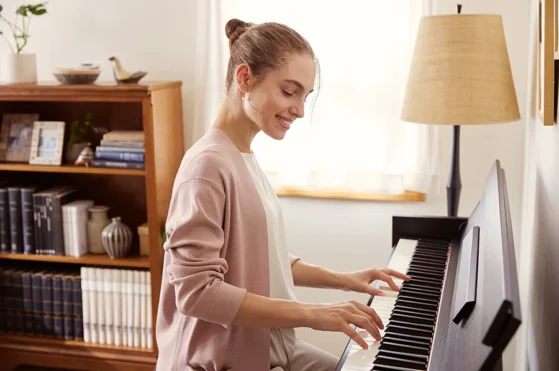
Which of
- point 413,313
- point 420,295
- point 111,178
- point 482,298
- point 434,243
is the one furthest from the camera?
point 111,178

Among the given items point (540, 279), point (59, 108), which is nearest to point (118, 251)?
point (59, 108)

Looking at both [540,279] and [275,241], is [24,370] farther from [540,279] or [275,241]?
[540,279]

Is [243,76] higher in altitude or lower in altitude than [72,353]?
higher

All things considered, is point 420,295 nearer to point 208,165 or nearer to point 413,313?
point 413,313

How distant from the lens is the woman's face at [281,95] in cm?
166

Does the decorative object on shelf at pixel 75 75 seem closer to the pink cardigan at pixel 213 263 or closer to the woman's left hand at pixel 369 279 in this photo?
the pink cardigan at pixel 213 263

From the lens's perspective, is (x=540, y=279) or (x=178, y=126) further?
(x=178, y=126)

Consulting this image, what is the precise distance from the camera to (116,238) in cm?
319

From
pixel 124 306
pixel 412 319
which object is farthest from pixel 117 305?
pixel 412 319

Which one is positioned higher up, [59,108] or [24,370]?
[59,108]

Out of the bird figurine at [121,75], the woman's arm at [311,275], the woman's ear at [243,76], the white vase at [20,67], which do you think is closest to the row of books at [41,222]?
the white vase at [20,67]

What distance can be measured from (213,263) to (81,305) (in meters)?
1.96

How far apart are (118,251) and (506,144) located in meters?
1.73

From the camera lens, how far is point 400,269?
1.91 m
